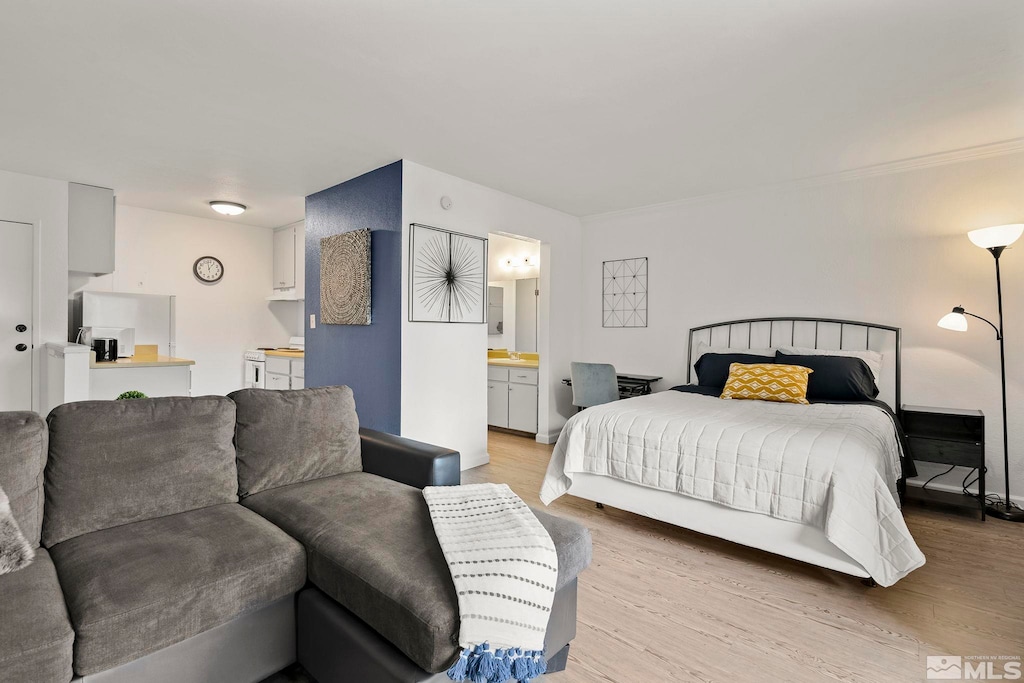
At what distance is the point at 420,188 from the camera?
12.9ft

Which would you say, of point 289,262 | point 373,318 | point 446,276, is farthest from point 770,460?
point 289,262

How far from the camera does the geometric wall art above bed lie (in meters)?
5.30

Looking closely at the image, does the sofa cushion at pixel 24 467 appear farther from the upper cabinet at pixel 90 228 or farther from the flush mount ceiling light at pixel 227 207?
the flush mount ceiling light at pixel 227 207

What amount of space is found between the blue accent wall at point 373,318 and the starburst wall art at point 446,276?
0.15 m

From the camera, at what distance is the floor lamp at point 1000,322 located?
322cm

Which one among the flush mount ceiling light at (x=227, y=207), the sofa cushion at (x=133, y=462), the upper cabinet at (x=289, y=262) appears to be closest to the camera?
the sofa cushion at (x=133, y=462)

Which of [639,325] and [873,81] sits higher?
[873,81]

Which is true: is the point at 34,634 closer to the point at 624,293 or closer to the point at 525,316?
the point at 624,293

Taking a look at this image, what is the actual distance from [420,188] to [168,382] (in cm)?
290

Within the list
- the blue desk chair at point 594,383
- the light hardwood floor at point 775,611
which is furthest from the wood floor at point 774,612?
the blue desk chair at point 594,383

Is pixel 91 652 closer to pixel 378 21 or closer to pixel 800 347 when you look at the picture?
pixel 378 21

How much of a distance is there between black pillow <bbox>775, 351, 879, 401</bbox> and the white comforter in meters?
0.28

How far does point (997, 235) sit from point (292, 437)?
4.26 meters

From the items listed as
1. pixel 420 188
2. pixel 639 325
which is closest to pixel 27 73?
pixel 420 188
